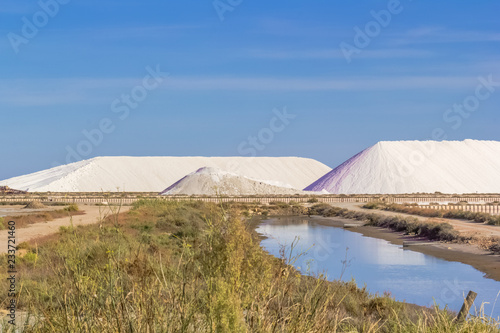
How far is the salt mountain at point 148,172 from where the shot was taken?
413 feet

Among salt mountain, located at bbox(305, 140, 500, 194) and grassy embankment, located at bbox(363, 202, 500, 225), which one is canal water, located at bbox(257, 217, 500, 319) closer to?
grassy embankment, located at bbox(363, 202, 500, 225)

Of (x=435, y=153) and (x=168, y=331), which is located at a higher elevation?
(x=435, y=153)

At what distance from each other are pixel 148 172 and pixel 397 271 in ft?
391

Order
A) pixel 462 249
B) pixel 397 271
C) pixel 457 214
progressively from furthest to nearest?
pixel 457 214, pixel 462 249, pixel 397 271

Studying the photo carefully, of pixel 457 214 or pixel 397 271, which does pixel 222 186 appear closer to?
pixel 457 214

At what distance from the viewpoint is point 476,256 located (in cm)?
2047

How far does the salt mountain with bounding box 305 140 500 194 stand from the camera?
82312mm

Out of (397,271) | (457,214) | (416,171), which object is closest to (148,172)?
(416,171)

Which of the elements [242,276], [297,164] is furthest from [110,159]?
[242,276]

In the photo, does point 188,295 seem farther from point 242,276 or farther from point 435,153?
point 435,153

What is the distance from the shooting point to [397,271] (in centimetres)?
1772

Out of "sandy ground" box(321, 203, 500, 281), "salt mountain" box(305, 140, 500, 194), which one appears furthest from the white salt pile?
"sandy ground" box(321, 203, 500, 281)

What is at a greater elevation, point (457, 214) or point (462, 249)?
point (457, 214)

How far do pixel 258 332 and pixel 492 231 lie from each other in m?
24.1
